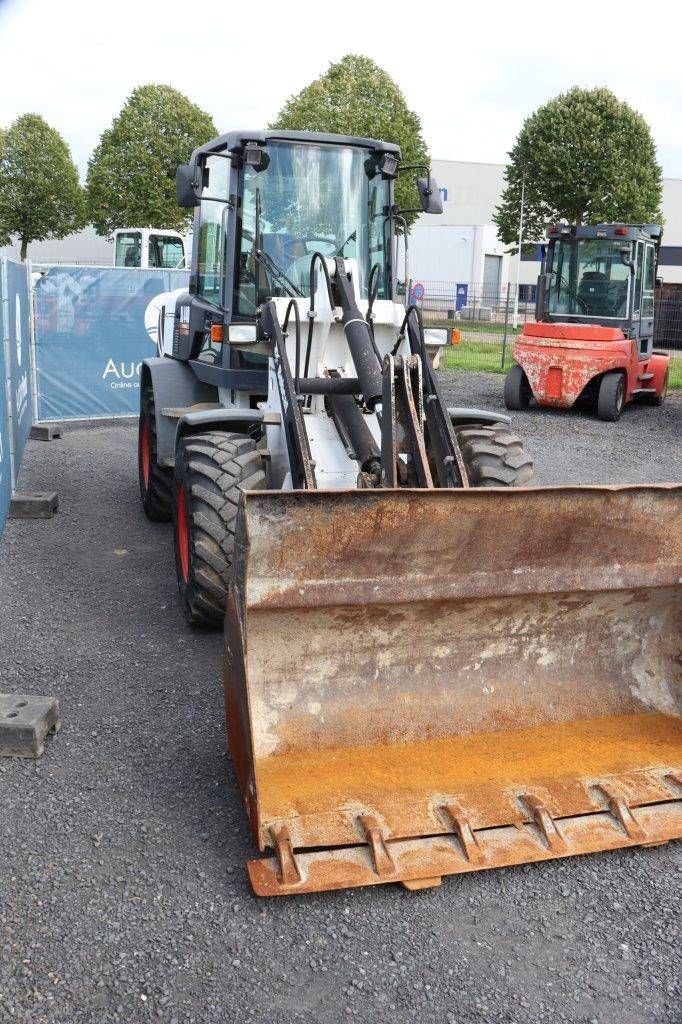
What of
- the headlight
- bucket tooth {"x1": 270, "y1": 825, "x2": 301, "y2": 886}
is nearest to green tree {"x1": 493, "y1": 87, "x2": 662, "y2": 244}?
the headlight

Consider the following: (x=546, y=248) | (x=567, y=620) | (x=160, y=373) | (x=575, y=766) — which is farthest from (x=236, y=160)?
(x=546, y=248)

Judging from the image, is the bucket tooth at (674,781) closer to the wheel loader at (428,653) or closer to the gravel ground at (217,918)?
the wheel loader at (428,653)

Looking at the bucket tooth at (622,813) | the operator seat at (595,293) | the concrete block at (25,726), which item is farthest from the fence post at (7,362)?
the operator seat at (595,293)

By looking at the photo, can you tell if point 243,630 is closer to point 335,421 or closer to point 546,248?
point 335,421

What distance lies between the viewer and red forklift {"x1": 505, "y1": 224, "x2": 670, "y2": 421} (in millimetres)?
13031

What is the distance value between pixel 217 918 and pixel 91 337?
386 inches

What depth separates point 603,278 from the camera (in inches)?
540

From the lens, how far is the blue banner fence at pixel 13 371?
7133 millimetres

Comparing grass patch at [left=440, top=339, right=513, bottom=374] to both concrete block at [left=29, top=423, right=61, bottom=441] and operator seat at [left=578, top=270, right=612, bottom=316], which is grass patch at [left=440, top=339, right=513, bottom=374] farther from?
Answer: concrete block at [left=29, top=423, right=61, bottom=441]

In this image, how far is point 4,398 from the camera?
7.30m

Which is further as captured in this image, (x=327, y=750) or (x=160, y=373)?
(x=160, y=373)

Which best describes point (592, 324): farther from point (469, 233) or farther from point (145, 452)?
point (469, 233)

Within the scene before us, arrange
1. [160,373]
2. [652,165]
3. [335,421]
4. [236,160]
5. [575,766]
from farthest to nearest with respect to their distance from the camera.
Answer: [652,165] → [160,373] → [236,160] → [335,421] → [575,766]

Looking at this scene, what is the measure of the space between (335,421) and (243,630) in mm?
2005
